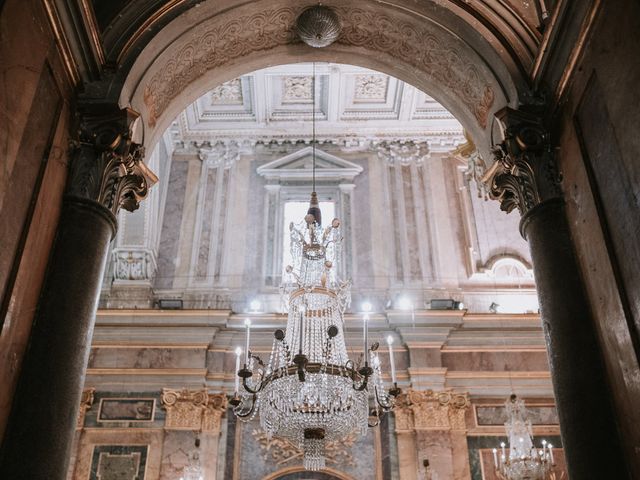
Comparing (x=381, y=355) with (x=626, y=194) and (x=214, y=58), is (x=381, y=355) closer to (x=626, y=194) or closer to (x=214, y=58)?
(x=214, y=58)

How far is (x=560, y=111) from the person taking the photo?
14.7ft

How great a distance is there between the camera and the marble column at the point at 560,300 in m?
3.60

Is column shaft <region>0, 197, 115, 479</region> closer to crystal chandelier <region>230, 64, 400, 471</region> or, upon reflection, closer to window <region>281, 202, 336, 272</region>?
crystal chandelier <region>230, 64, 400, 471</region>

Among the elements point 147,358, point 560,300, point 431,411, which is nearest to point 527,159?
point 560,300

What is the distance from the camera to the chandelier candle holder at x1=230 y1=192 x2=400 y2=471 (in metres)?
6.41

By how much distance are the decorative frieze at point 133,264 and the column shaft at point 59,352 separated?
248 inches

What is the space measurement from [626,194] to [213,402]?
24.0ft

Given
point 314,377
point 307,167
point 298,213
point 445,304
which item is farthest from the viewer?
point 307,167

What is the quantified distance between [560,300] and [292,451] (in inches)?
242

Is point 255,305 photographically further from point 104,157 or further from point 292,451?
point 104,157

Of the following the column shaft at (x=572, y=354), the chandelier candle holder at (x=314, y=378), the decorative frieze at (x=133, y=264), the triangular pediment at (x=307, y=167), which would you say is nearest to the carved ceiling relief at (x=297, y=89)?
the triangular pediment at (x=307, y=167)

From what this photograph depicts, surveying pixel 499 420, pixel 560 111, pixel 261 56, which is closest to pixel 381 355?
pixel 499 420

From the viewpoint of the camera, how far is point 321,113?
38.9 feet

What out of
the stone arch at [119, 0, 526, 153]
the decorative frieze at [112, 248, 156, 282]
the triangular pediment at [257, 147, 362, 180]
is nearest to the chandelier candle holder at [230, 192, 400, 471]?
the stone arch at [119, 0, 526, 153]
